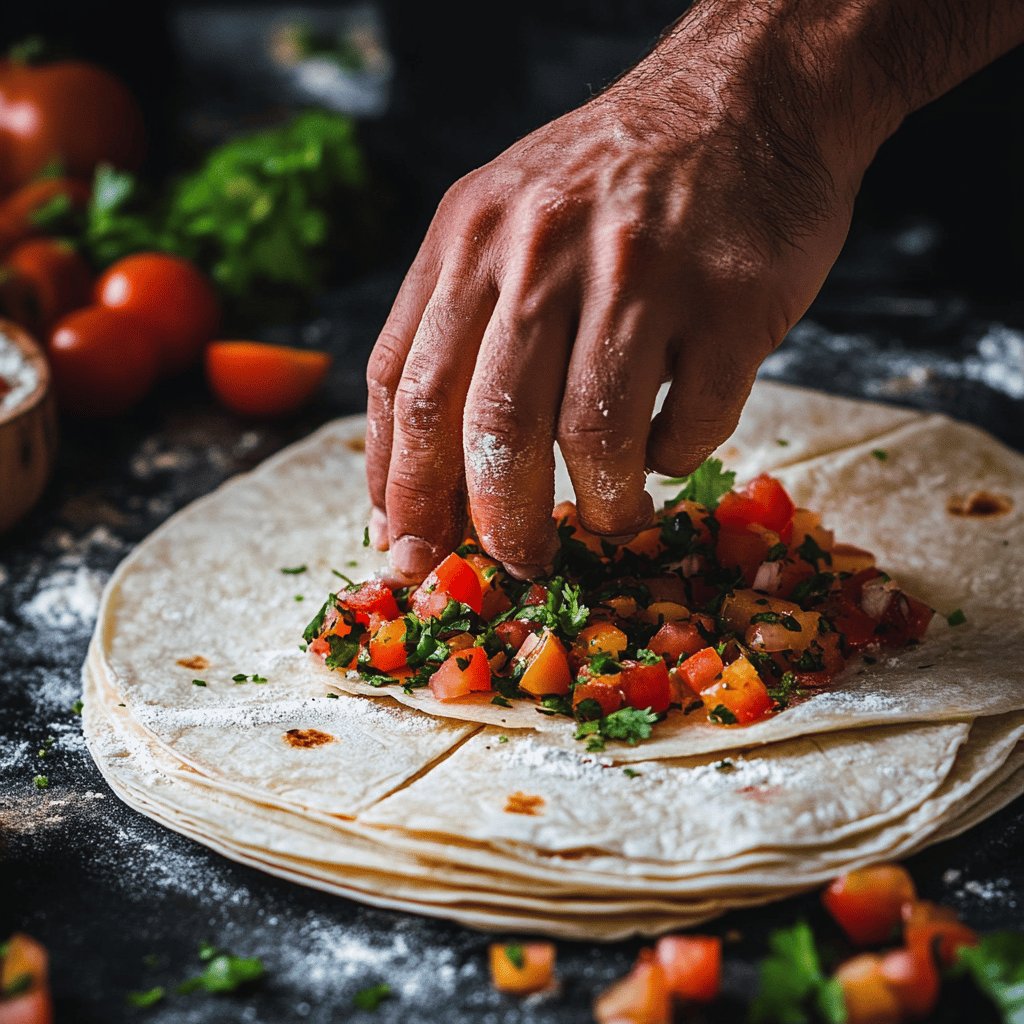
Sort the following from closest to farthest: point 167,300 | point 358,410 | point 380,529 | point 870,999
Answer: point 870,999 < point 380,529 < point 358,410 < point 167,300

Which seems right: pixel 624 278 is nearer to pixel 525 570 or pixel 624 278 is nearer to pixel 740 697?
pixel 525 570

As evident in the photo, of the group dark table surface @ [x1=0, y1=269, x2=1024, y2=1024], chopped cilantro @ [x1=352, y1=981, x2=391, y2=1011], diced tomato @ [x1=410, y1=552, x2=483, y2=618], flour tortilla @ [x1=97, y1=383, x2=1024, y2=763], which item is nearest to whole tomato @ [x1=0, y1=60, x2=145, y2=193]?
dark table surface @ [x1=0, y1=269, x2=1024, y2=1024]

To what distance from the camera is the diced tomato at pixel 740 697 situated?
2463 mm

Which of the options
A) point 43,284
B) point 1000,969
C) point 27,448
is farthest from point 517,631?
point 43,284

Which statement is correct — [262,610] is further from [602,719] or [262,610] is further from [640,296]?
[640,296]

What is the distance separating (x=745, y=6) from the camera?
265 centimetres

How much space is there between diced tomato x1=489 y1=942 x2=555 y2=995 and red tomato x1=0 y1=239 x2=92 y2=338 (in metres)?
3.42

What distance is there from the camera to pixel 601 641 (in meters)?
2.56

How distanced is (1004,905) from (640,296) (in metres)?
1.27

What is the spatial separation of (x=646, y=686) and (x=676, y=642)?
0.13m

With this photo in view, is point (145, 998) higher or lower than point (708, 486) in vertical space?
lower

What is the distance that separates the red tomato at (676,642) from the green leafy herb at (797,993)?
0.76 m

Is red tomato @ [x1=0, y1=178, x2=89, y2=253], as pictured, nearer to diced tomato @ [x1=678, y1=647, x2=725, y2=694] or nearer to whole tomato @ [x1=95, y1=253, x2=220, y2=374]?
→ whole tomato @ [x1=95, y1=253, x2=220, y2=374]

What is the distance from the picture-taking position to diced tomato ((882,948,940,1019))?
189cm
